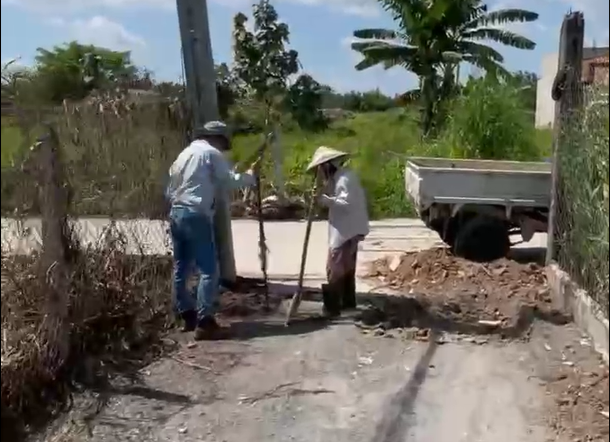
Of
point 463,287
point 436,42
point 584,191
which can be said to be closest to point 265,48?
point 436,42

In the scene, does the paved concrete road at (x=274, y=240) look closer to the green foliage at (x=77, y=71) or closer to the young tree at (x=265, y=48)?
the green foliage at (x=77, y=71)

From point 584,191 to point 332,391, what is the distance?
7.40 feet

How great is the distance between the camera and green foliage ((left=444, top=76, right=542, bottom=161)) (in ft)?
47.6

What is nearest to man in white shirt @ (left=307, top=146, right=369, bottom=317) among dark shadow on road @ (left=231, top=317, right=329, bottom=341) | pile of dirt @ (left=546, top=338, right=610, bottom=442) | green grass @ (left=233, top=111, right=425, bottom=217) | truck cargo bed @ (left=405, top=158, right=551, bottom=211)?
dark shadow on road @ (left=231, top=317, right=329, bottom=341)

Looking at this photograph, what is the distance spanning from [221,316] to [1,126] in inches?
187

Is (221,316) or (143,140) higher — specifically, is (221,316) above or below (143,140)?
below

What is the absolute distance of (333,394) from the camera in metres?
5.24

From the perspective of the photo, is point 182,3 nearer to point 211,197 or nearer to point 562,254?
point 211,197

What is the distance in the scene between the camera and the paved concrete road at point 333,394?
464cm

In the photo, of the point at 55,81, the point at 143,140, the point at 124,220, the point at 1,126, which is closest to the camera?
the point at 1,126

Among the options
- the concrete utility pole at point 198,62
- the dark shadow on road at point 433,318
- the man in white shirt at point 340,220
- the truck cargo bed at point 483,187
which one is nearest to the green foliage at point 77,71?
the concrete utility pole at point 198,62

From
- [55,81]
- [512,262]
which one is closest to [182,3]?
[55,81]

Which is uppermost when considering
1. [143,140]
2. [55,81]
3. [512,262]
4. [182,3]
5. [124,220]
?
[182,3]

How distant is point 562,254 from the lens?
7.37 m
